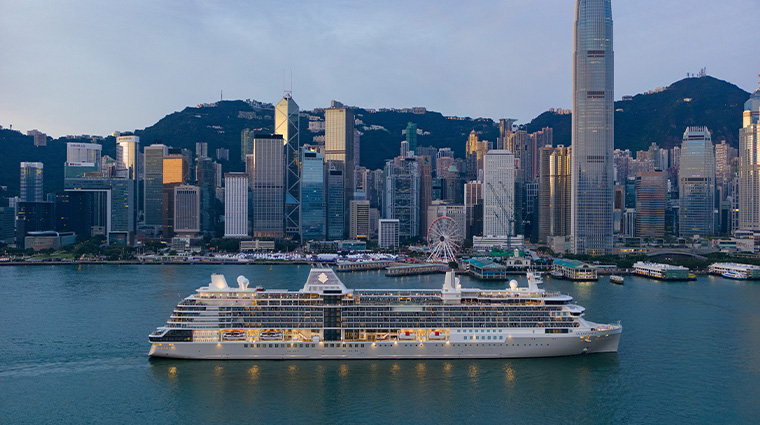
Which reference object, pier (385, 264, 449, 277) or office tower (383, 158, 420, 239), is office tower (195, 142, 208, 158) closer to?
A: office tower (383, 158, 420, 239)

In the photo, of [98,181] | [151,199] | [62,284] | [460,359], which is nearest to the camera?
[460,359]

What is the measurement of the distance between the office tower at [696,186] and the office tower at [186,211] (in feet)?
262

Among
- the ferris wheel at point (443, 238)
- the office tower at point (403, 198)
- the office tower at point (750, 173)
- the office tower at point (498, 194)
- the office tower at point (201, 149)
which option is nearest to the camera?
the ferris wheel at point (443, 238)

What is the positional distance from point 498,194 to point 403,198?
1985 centimetres

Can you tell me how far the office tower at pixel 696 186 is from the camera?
353 feet

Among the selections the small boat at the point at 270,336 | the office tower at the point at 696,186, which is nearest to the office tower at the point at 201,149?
the office tower at the point at 696,186

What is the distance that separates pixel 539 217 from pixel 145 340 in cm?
8987

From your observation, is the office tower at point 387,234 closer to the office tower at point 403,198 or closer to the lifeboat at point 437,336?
the office tower at point 403,198

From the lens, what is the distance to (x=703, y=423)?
70.2ft

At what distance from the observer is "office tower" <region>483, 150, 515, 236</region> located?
342 feet

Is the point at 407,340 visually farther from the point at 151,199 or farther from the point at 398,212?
the point at 151,199

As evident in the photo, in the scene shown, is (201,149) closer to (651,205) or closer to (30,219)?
(30,219)

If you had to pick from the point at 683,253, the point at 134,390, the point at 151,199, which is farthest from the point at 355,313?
the point at 151,199

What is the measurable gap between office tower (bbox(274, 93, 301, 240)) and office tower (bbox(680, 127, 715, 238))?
211 ft
